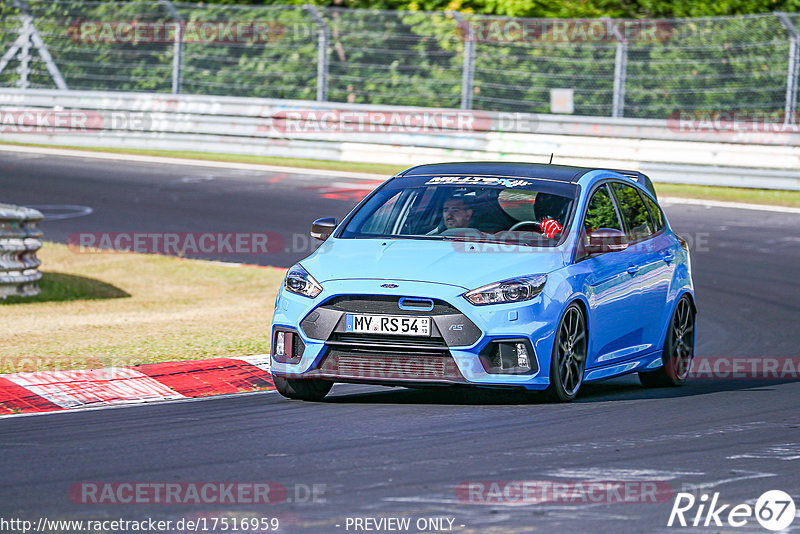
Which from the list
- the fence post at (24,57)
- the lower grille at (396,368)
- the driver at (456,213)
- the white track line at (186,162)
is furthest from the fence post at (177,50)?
the lower grille at (396,368)

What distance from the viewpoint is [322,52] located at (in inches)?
1016

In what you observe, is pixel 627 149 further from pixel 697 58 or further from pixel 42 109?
pixel 42 109

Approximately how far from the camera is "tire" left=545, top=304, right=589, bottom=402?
8.64m

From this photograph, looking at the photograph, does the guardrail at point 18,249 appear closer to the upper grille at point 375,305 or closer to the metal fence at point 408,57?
the upper grille at point 375,305

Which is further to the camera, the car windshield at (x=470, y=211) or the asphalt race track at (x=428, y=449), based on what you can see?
the car windshield at (x=470, y=211)

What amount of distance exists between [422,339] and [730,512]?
2.69 metres

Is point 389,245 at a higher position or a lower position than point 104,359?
higher

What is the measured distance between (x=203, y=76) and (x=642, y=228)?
59.8 ft

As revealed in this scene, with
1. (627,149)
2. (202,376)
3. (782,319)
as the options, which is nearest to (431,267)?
(202,376)

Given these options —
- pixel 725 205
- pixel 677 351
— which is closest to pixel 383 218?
pixel 677 351

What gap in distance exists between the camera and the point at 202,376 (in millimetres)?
9852

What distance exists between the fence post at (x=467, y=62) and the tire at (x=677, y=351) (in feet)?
47.4

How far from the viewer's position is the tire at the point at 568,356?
864cm

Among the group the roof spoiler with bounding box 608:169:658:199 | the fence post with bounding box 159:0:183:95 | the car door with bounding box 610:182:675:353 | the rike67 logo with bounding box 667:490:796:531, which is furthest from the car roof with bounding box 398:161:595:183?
the fence post with bounding box 159:0:183:95
